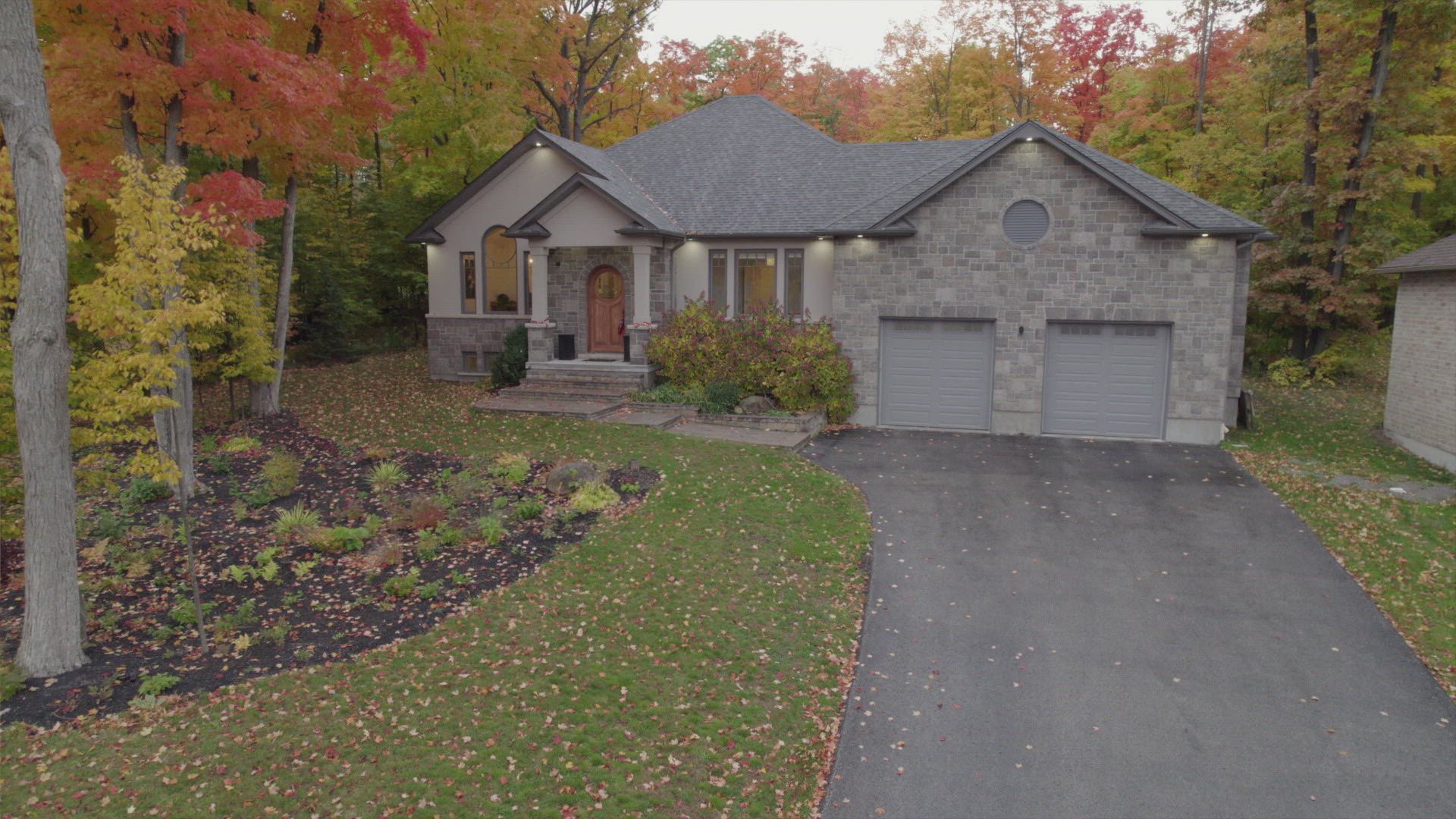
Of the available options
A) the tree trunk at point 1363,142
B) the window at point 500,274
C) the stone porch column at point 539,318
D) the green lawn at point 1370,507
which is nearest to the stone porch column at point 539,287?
the stone porch column at point 539,318

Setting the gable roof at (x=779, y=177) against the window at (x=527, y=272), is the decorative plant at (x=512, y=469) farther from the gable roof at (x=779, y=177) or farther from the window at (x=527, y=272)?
the window at (x=527, y=272)

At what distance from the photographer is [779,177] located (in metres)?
21.2

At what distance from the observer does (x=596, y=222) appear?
61.4ft

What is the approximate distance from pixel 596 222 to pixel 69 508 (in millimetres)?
13011

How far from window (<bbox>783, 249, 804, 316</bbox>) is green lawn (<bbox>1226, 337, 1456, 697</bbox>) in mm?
9122

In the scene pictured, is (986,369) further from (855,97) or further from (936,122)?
(855,97)

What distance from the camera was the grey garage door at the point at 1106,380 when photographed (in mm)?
16344

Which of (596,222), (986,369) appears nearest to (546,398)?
(596,222)

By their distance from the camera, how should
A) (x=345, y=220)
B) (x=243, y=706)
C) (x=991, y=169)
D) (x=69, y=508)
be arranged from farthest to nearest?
1. (x=345, y=220)
2. (x=991, y=169)
3. (x=69, y=508)
4. (x=243, y=706)

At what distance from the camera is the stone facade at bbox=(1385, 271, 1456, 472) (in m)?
14.4

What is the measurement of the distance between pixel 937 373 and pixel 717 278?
5.65 m

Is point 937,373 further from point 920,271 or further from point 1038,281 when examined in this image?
point 1038,281

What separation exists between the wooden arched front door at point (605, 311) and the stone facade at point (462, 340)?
185 centimetres

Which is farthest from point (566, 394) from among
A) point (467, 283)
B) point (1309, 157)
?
point (1309, 157)
